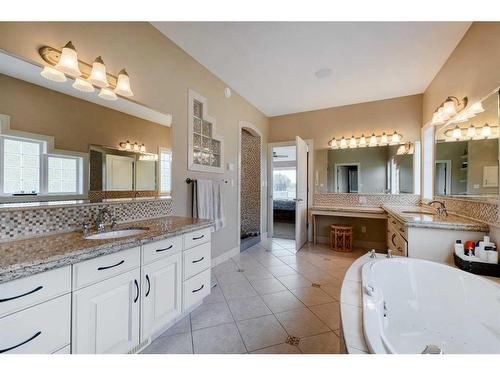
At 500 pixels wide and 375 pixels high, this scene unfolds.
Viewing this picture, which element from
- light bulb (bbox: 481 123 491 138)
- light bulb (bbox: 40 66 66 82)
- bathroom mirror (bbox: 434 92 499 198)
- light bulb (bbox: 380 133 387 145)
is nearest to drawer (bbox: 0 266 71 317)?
light bulb (bbox: 40 66 66 82)

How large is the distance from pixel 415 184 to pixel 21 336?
15.1 ft

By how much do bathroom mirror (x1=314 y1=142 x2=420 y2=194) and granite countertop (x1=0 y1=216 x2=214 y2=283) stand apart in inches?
135

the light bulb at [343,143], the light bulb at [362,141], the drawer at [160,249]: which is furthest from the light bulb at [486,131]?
the drawer at [160,249]

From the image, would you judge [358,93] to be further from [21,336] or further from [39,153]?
[21,336]

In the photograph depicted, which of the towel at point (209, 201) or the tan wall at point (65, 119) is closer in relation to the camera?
the tan wall at point (65, 119)

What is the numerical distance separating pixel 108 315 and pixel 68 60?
158cm

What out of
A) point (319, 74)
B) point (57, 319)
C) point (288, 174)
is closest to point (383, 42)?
point (319, 74)

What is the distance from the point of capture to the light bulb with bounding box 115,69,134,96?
5.39 ft

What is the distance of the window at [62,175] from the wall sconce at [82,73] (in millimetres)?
528

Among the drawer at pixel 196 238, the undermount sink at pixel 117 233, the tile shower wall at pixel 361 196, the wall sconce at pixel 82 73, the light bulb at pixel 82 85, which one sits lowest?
the drawer at pixel 196 238

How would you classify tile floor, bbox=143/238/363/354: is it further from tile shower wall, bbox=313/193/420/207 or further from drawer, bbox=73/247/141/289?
tile shower wall, bbox=313/193/420/207

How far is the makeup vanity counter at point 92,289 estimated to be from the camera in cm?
85

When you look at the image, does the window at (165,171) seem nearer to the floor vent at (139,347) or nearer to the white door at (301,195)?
the floor vent at (139,347)
